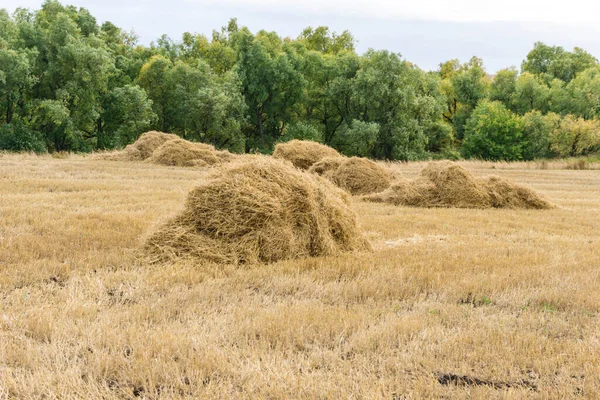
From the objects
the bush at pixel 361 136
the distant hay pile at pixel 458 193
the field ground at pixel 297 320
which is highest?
the bush at pixel 361 136

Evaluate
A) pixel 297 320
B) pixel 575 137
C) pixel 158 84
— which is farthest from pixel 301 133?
pixel 297 320

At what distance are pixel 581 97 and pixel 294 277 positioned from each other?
74.8m

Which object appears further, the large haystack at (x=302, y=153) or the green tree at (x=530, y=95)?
the green tree at (x=530, y=95)

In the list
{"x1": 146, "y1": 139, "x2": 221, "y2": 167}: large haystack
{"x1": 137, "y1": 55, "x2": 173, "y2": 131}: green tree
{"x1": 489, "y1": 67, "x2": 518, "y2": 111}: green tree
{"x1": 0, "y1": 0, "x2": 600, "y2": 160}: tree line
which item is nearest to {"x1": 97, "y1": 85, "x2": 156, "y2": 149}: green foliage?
{"x1": 0, "y1": 0, "x2": 600, "y2": 160}: tree line

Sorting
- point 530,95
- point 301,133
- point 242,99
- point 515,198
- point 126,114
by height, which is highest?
point 530,95

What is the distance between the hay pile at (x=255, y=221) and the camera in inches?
292

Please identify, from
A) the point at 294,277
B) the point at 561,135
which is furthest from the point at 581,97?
the point at 294,277

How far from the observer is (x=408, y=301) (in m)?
5.80

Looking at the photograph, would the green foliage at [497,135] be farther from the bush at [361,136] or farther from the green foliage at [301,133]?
the green foliage at [301,133]

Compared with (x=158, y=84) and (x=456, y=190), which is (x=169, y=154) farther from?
(x=158, y=84)

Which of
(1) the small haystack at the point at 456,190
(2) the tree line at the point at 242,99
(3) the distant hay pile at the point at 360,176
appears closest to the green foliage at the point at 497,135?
(2) the tree line at the point at 242,99

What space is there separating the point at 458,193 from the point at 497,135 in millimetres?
52290

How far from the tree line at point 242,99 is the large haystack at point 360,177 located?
30.8m

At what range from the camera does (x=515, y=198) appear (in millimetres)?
15531
